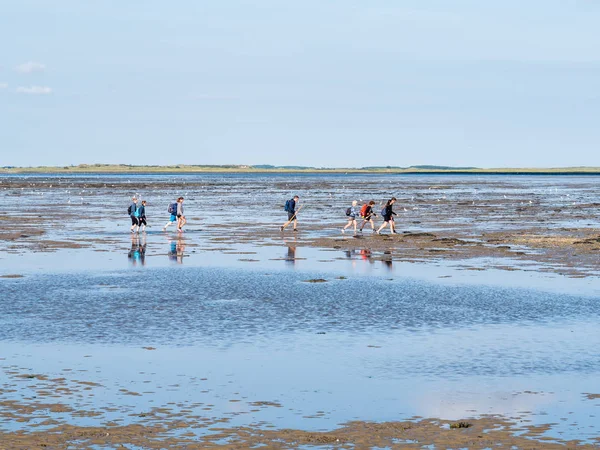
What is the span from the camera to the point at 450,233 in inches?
1865

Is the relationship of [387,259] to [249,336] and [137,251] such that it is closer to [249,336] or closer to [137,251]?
[137,251]

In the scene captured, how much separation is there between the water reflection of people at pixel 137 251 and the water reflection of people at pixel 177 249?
40.3 inches

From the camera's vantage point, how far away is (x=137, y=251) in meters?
37.6

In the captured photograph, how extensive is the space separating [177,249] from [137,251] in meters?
1.67

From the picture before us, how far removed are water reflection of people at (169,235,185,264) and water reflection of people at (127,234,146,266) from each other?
1.02 meters

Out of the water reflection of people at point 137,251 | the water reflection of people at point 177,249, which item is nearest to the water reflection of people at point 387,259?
the water reflection of people at point 177,249

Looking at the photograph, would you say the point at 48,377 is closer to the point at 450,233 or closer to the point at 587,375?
the point at 587,375

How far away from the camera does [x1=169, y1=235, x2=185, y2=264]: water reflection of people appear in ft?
113

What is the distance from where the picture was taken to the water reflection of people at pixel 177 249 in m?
34.4

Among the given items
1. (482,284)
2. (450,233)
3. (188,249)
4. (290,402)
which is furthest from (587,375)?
(450,233)

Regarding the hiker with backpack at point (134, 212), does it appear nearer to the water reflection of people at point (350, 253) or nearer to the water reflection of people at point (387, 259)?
the water reflection of people at point (350, 253)

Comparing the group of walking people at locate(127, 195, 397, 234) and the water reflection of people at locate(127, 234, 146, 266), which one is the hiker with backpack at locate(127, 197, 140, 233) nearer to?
the group of walking people at locate(127, 195, 397, 234)

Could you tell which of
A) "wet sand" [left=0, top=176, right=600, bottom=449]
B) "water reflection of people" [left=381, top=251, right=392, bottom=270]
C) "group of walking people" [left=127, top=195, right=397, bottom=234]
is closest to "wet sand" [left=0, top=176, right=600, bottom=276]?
"water reflection of people" [left=381, top=251, right=392, bottom=270]

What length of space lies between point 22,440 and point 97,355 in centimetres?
522
